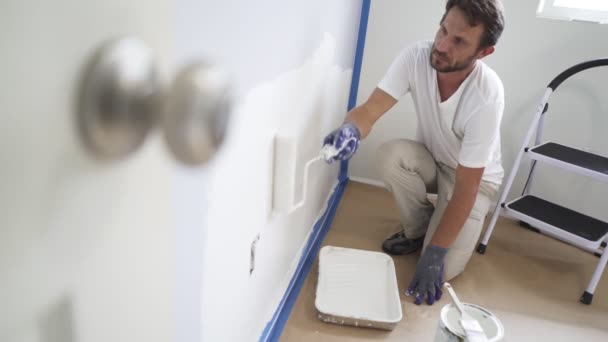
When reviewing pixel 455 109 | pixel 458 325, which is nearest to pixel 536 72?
pixel 455 109

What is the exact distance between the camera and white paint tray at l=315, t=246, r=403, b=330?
1.26 m

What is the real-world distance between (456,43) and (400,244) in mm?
822

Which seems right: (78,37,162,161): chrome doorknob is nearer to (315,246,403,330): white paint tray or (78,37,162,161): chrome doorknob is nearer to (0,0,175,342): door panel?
(0,0,175,342): door panel

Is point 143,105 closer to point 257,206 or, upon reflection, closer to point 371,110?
point 257,206

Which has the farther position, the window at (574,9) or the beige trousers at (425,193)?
the window at (574,9)

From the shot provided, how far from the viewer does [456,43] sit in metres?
1.29

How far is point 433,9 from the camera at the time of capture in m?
1.89

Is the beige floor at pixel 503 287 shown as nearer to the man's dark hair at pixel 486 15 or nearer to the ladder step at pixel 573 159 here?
the ladder step at pixel 573 159

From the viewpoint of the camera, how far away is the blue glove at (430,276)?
4.68ft

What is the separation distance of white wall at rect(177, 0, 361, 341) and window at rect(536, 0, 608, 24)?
1100 millimetres

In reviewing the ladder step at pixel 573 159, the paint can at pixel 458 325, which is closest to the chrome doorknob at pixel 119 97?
the paint can at pixel 458 325

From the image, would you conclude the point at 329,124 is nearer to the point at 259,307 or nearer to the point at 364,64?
the point at 364,64

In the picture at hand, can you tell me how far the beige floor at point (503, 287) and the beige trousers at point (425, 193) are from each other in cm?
13

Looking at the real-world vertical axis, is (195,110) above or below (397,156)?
above
